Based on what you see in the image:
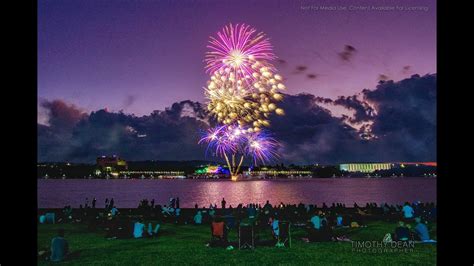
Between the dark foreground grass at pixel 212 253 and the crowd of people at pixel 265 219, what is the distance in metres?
0.45

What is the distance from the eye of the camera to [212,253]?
13.3 meters

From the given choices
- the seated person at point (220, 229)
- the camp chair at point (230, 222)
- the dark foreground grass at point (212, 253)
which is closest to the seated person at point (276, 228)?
the dark foreground grass at point (212, 253)

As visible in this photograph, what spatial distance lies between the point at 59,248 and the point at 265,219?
7.73 meters

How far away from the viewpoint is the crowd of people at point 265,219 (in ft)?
48.5

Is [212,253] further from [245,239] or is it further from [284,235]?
[284,235]

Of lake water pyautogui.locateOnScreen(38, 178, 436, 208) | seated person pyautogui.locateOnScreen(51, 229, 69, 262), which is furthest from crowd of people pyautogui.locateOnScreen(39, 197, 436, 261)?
lake water pyautogui.locateOnScreen(38, 178, 436, 208)

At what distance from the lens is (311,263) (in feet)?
40.8

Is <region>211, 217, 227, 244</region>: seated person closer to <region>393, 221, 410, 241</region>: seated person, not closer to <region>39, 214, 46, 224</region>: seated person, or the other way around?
<region>393, 221, 410, 241</region>: seated person

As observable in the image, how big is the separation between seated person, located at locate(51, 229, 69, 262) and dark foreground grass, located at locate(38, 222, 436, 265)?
28 cm

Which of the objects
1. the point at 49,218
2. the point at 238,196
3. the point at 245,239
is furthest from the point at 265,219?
the point at 238,196

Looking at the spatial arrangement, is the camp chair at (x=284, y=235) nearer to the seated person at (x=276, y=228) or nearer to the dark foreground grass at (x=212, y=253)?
the seated person at (x=276, y=228)

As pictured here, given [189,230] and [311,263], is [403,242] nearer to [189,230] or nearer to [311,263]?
[311,263]
